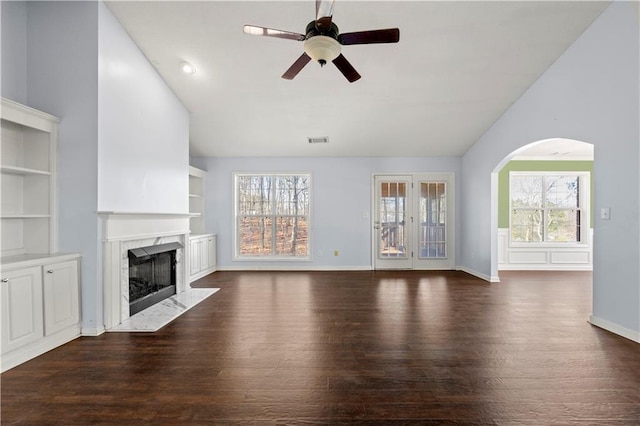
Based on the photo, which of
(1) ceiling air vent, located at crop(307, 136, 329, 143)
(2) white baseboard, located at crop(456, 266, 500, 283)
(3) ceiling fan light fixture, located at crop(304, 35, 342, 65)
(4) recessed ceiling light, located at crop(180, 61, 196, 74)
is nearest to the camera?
(3) ceiling fan light fixture, located at crop(304, 35, 342, 65)

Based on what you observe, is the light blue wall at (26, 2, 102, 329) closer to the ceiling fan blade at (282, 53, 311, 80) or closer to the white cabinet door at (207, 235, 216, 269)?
the ceiling fan blade at (282, 53, 311, 80)

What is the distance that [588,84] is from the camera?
11.9 feet

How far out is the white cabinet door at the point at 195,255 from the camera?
19.2 ft

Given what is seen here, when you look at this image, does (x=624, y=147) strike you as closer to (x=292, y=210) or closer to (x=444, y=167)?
(x=444, y=167)

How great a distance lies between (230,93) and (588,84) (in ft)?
14.8

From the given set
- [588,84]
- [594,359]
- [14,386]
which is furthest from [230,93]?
[594,359]

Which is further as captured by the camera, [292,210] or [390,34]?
[292,210]

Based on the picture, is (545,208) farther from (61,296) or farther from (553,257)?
(61,296)

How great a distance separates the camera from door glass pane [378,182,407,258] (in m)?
7.12

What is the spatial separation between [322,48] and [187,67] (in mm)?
2398

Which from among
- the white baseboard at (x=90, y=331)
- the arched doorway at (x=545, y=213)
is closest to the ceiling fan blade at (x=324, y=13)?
the white baseboard at (x=90, y=331)

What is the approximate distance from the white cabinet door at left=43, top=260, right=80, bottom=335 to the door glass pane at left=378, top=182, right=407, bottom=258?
541cm

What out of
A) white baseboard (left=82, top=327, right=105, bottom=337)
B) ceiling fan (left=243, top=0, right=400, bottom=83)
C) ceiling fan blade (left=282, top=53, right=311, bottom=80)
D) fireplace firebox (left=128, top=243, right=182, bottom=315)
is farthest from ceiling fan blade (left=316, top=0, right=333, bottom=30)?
white baseboard (left=82, top=327, right=105, bottom=337)

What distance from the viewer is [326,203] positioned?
7043mm
